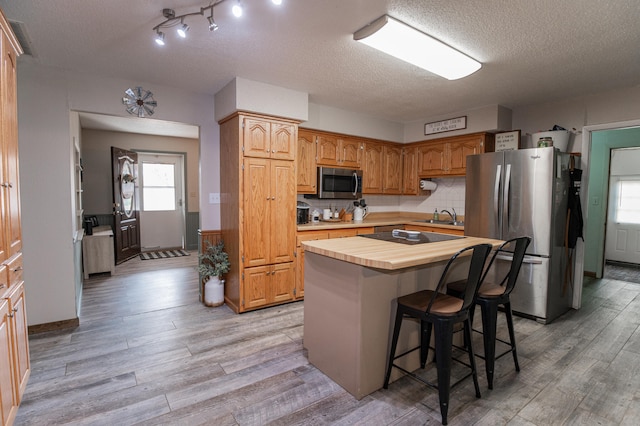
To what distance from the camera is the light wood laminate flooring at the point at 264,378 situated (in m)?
1.93

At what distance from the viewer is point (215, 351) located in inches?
106

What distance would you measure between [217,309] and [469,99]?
393cm

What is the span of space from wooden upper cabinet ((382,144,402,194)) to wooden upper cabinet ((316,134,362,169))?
0.57 m

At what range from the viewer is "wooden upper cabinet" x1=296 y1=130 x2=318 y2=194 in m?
4.28

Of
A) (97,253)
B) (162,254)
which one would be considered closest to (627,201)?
(162,254)

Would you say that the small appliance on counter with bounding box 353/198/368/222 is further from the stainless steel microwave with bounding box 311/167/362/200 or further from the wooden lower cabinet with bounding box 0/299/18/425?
the wooden lower cabinet with bounding box 0/299/18/425

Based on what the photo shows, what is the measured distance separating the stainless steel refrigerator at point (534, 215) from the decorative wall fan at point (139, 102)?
3.78m

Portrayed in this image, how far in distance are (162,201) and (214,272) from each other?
424 cm

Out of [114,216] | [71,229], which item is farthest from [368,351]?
[114,216]

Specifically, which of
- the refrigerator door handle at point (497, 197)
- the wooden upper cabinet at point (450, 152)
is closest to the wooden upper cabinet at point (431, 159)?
the wooden upper cabinet at point (450, 152)

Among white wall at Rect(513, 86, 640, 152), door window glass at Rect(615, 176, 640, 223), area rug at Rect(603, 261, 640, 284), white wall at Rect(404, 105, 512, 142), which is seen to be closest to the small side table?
white wall at Rect(404, 105, 512, 142)

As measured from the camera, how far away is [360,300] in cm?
203

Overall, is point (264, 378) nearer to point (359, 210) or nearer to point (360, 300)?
point (360, 300)

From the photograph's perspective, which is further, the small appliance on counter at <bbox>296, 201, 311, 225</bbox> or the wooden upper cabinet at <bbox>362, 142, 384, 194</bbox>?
the wooden upper cabinet at <bbox>362, 142, 384, 194</bbox>
